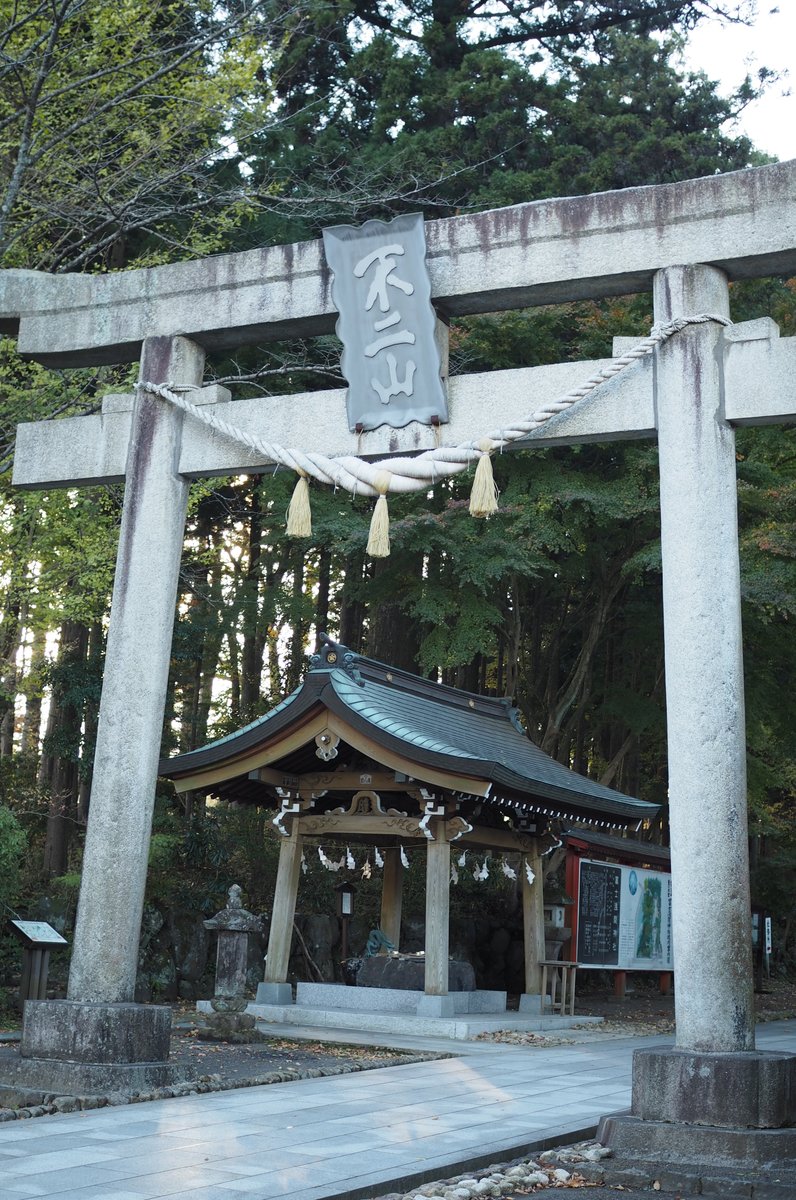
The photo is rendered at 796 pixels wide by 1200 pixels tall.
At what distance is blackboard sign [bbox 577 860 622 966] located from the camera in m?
14.8

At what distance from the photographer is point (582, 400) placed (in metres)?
6.50

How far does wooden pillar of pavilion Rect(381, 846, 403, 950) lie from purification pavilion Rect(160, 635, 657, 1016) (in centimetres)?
2

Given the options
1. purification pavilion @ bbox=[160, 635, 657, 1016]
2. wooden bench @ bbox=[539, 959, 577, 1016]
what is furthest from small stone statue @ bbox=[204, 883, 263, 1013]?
wooden bench @ bbox=[539, 959, 577, 1016]

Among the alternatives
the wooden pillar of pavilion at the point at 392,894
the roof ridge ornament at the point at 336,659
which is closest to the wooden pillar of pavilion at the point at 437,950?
the roof ridge ornament at the point at 336,659

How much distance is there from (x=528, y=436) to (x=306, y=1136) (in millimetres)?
3920

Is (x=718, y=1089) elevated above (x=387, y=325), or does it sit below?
below

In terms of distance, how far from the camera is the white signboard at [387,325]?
684 centimetres

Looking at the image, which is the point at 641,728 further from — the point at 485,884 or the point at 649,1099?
the point at 649,1099

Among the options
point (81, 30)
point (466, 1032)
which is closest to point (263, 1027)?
point (466, 1032)

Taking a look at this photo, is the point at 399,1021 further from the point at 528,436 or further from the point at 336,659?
the point at 528,436

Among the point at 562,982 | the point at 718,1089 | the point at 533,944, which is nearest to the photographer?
the point at 718,1089

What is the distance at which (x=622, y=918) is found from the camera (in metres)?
15.7

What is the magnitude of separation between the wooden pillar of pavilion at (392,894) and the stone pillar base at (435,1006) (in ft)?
9.70

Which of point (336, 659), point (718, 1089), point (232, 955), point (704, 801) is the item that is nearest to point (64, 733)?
point (336, 659)
